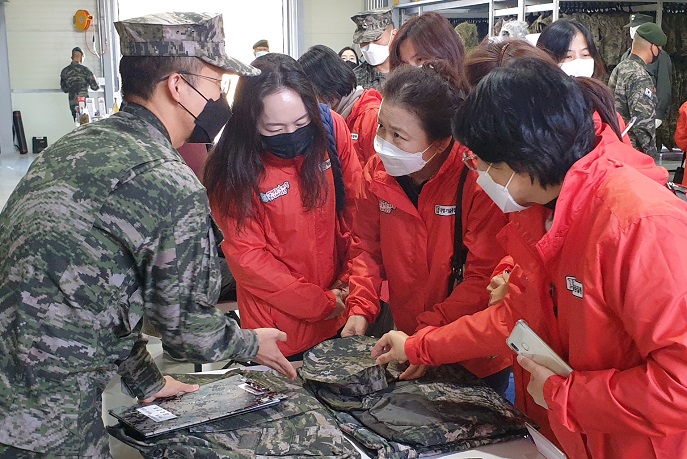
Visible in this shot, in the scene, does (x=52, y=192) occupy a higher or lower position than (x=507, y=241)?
higher

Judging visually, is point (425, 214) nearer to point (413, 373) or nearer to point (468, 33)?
point (413, 373)

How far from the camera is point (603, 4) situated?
642 centimetres

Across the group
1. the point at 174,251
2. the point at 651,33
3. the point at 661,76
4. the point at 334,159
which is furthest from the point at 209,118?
the point at 661,76

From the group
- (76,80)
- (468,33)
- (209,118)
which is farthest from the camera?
(76,80)

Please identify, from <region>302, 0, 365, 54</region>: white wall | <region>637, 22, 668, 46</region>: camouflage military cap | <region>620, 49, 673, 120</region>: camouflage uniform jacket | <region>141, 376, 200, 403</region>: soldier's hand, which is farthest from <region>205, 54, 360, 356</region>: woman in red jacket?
<region>302, 0, 365, 54</region>: white wall

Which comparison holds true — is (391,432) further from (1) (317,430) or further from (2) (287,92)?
(2) (287,92)

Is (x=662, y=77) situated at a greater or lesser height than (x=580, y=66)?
lesser

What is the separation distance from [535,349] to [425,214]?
2.20 ft

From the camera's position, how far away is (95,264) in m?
1.22

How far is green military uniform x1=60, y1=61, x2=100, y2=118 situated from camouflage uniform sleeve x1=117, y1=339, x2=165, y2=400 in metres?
11.1

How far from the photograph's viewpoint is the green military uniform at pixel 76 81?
1184cm

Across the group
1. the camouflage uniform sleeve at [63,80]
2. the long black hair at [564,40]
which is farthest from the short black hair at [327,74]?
the camouflage uniform sleeve at [63,80]

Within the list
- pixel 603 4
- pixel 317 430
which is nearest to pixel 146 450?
pixel 317 430

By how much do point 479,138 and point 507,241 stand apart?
0.28 m
